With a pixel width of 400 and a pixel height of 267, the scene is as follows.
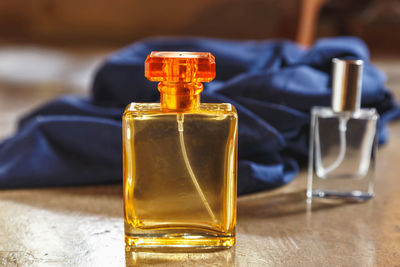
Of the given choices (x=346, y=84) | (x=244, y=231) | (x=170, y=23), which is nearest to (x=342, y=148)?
(x=346, y=84)

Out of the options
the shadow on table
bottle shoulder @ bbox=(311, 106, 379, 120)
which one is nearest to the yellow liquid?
the shadow on table

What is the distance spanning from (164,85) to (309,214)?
0.33m

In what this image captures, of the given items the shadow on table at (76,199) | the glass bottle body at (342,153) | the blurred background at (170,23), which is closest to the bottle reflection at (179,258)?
the shadow on table at (76,199)

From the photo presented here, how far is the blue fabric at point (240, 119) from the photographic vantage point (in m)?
0.86

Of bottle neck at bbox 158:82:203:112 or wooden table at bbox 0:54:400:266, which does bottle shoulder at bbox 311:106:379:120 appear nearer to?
wooden table at bbox 0:54:400:266

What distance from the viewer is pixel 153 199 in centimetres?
63

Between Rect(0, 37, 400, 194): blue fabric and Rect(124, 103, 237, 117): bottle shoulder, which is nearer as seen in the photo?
Rect(124, 103, 237, 117): bottle shoulder

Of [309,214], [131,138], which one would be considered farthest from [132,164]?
[309,214]

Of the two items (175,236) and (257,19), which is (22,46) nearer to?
(257,19)

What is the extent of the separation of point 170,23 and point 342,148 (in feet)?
8.31

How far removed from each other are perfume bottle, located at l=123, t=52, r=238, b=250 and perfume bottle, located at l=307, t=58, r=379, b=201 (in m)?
0.25

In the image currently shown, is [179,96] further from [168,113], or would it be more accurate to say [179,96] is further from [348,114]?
[348,114]

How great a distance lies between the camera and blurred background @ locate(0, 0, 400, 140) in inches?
102

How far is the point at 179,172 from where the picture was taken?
63 cm
